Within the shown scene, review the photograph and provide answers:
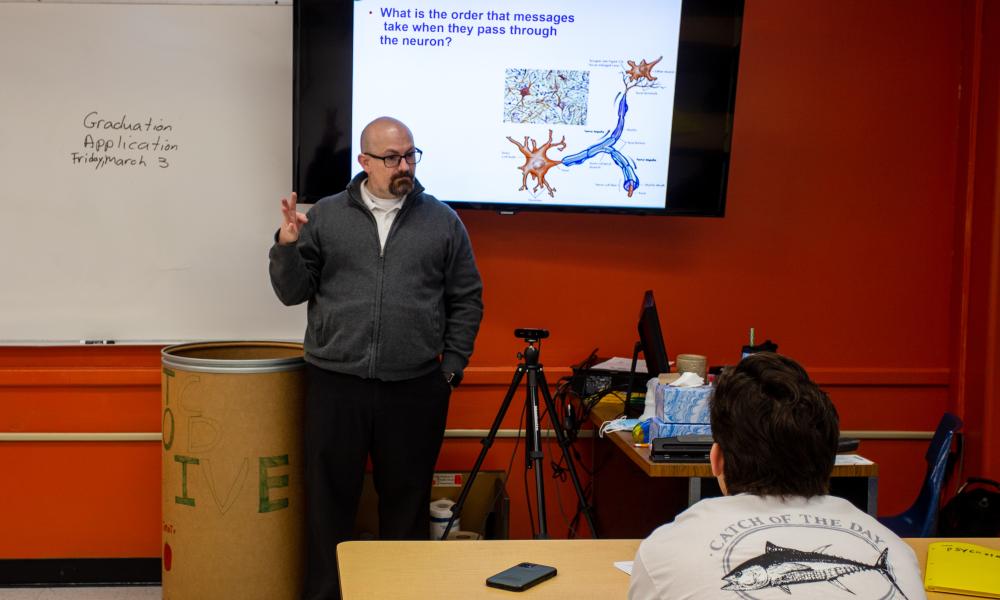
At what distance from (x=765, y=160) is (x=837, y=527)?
2.67 meters

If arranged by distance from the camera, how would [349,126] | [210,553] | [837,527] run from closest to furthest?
[837,527] < [210,553] < [349,126]

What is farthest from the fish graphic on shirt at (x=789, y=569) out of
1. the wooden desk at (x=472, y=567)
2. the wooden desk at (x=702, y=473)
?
the wooden desk at (x=702, y=473)

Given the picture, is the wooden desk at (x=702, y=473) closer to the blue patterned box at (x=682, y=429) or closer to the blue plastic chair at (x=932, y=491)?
the blue patterned box at (x=682, y=429)

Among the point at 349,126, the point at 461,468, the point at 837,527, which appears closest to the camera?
the point at 837,527

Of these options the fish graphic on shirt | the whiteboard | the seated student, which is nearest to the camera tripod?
the whiteboard

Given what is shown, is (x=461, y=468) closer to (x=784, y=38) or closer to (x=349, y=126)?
(x=349, y=126)

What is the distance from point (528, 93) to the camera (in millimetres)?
3418

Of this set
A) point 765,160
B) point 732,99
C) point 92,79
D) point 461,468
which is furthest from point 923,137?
point 92,79

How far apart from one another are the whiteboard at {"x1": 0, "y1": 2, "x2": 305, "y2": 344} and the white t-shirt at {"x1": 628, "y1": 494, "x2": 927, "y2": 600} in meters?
2.49

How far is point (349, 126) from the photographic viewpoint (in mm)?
3357

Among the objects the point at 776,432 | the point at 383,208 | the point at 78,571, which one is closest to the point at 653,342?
the point at 383,208

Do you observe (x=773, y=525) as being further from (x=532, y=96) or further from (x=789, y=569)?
(x=532, y=96)

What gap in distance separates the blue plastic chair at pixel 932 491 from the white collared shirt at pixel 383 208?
6.31 feet

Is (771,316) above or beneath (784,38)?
beneath
